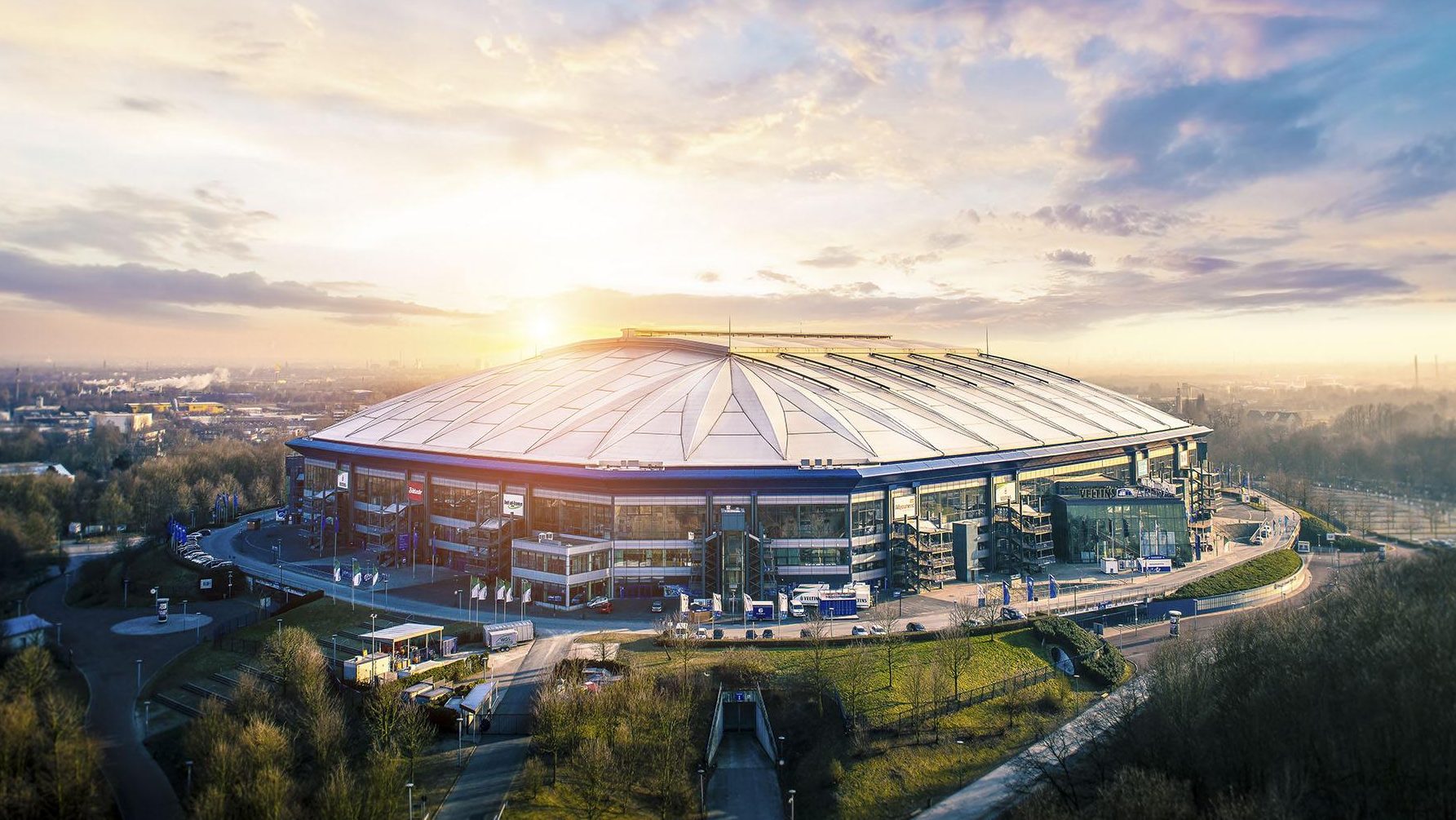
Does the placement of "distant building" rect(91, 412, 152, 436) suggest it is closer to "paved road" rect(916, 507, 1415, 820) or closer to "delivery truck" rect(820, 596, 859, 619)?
"delivery truck" rect(820, 596, 859, 619)

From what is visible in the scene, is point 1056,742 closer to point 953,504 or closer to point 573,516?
point 953,504

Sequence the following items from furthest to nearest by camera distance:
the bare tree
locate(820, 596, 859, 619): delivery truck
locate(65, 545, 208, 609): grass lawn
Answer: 1. locate(65, 545, 208, 609): grass lawn
2. locate(820, 596, 859, 619): delivery truck
3. the bare tree

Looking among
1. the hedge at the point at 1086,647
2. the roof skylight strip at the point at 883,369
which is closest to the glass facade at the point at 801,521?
the hedge at the point at 1086,647

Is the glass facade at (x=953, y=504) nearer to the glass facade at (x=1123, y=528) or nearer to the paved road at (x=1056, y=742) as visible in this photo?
the glass facade at (x=1123, y=528)

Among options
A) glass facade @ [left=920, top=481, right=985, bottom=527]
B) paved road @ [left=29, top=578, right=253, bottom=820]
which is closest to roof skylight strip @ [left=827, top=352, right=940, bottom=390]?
glass facade @ [left=920, top=481, right=985, bottom=527]

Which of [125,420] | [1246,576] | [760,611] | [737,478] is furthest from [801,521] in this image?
[125,420]

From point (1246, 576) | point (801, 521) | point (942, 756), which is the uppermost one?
point (801, 521)

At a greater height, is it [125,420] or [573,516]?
[125,420]
